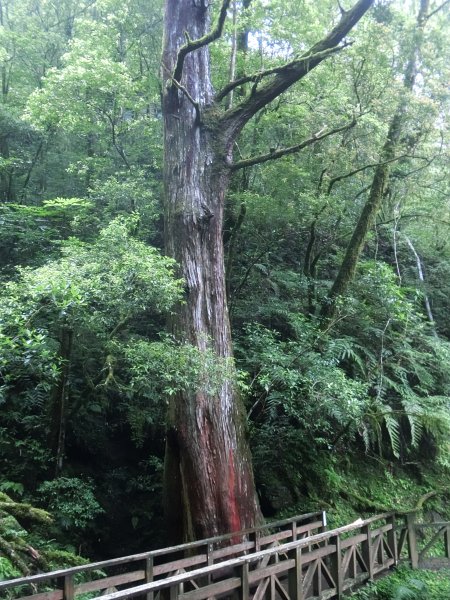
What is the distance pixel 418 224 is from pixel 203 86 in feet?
25.6

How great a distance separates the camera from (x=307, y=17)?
9555mm

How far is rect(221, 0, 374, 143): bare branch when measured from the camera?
6465 millimetres

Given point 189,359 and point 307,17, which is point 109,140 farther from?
point 189,359

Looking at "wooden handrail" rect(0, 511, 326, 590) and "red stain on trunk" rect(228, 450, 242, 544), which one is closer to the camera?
"wooden handrail" rect(0, 511, 326, 590)

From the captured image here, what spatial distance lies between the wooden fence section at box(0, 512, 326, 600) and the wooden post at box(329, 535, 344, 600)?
74cm

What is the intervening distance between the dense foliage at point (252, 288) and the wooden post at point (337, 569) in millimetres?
1011

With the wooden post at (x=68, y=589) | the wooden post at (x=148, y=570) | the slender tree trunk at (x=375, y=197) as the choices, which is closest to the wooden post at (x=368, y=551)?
the wooden post at (x=148, y=570)

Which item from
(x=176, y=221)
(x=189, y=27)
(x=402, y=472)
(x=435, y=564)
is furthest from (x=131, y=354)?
(x=402, y=472)

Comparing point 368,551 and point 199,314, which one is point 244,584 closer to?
point 368,551

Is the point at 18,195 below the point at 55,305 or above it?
above

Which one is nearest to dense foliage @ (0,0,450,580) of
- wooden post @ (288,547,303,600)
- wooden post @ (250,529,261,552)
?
wooden post @ (250,529,261,552)

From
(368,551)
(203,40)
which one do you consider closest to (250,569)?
(368,551)

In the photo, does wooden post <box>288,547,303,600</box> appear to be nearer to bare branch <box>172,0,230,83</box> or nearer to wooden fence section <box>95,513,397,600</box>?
wooden fence section <box>95,513,397,600</box>

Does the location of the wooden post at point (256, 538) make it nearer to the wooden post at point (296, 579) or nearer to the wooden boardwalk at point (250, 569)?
the wooden boardwalk at point (250, 569)
